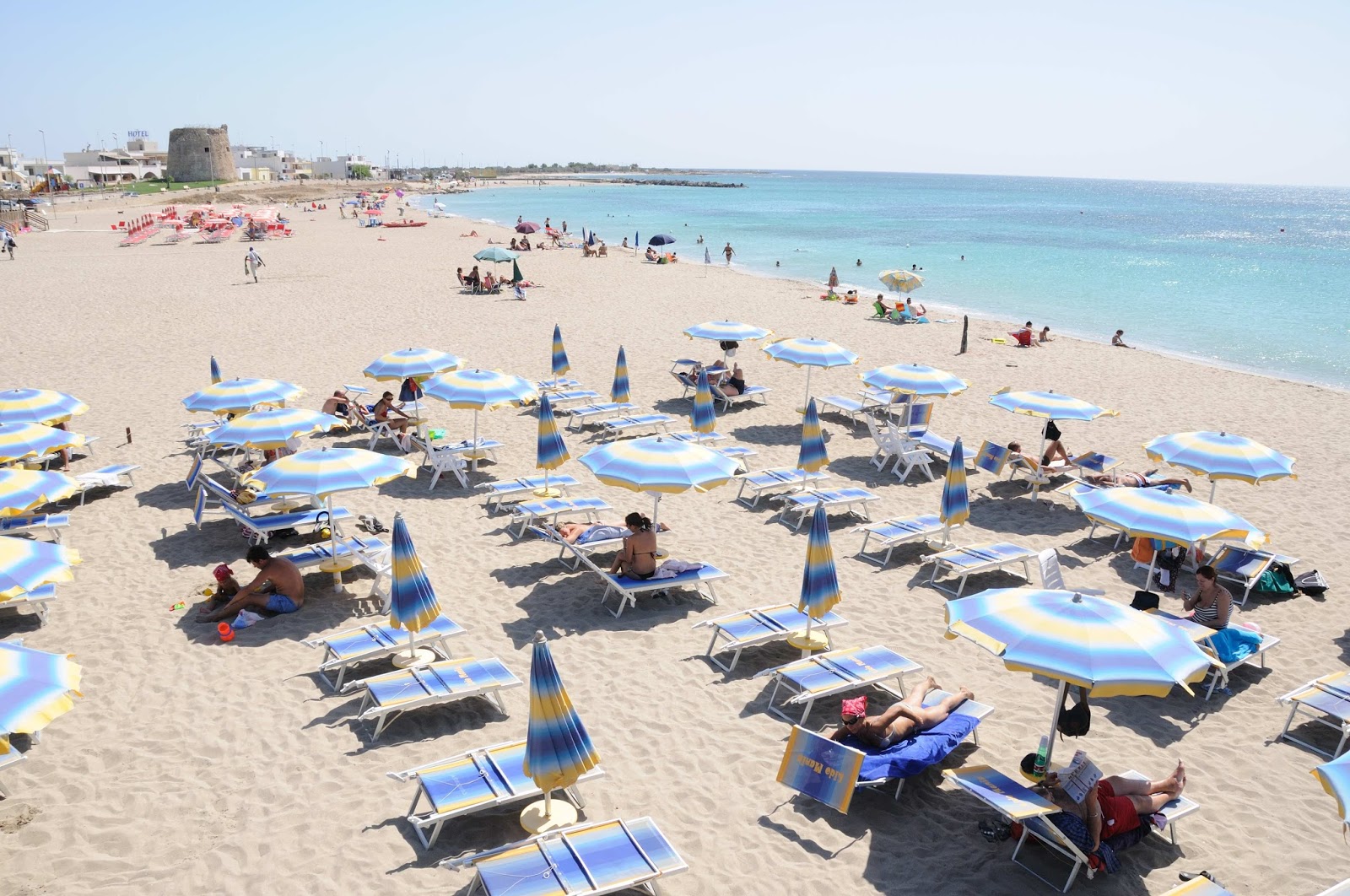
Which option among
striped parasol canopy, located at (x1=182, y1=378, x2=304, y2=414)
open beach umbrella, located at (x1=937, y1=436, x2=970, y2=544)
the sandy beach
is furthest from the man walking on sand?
open beach umbrella, located at (x1=937, y1=436, x2=970, y2=544)

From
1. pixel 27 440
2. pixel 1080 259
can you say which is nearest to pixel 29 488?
pixel 27 440

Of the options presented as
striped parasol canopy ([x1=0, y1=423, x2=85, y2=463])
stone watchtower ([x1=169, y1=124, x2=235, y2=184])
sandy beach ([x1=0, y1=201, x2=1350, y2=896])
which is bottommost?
sandy beach ([x1=0, y1=201, x2=1350, y2=896])

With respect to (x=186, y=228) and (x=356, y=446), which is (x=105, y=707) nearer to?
(x=356, y=446)

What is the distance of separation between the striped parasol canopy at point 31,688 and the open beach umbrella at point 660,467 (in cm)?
449

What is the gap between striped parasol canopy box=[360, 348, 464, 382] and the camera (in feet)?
41.2

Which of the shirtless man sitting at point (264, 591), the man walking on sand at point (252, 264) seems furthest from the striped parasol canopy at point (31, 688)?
the man walking on sand at point (252, 264)

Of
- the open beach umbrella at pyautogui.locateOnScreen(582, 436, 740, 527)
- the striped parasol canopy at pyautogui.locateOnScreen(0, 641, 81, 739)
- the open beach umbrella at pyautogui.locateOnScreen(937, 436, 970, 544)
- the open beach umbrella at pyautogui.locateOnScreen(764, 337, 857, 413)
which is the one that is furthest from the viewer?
the open beach umbrella at pyautogui.locateOnScreen(764, 337, 857, 413)

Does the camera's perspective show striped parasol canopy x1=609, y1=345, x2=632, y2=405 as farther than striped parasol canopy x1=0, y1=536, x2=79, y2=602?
Yes

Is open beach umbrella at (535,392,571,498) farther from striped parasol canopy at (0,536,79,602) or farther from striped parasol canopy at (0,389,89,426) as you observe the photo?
striped parasol canopy at (0,389,89,426)

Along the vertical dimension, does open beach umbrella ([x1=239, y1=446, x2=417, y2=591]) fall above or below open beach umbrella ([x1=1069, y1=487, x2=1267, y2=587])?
above

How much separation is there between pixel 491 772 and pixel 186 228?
5215 cm

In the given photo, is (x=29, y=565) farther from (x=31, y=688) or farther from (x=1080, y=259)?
(x=1080, y=259)

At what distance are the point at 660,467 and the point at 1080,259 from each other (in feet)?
181

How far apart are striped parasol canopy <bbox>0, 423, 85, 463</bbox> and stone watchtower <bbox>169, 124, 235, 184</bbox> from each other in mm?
118249
